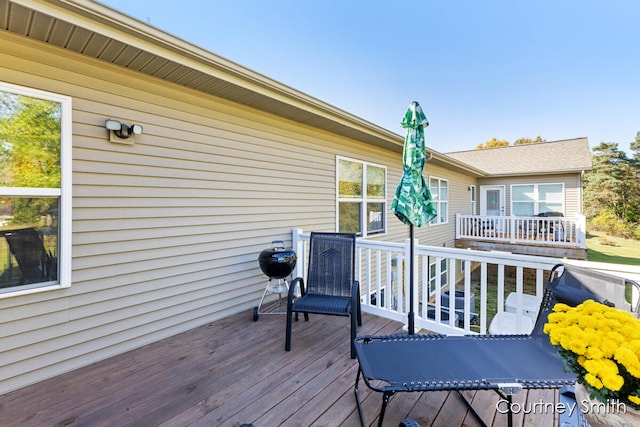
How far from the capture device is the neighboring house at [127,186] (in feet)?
7.29

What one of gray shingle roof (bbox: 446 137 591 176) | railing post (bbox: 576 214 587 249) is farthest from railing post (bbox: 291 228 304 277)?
gray shingle roof (bbox: 446 137 591 176)

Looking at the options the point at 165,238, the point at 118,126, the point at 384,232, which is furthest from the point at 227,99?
the point at 384,232

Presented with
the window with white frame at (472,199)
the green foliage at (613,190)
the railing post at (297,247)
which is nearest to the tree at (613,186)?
the green foliage at (613,190)

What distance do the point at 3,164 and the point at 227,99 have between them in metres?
2.22

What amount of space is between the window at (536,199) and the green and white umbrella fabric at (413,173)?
12.6 meters

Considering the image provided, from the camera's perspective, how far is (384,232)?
22.2 ft

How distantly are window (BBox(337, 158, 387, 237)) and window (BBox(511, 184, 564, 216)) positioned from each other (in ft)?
30.4

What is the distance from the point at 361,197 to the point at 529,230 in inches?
324

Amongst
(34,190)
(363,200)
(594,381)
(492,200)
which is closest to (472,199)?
(492,200)

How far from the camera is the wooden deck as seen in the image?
1.83 meters

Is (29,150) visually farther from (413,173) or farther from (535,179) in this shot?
(535,179)

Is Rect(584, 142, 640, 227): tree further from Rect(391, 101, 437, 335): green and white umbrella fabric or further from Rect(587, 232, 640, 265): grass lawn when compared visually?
Rect(391, 101, 437, 335): green and white umbrella fabric

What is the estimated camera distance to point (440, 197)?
9.91 m

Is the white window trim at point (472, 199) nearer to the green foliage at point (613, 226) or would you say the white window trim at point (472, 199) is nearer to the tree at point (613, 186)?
the green foliage at point (613, 226)
